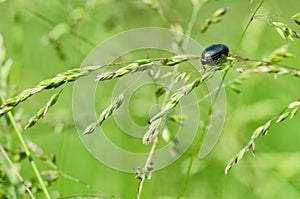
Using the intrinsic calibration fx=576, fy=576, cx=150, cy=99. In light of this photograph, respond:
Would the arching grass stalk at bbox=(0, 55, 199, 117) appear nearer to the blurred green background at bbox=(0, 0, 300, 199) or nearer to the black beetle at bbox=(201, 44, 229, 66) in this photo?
the black beetle at bbox=(201, 44, 229, 66)

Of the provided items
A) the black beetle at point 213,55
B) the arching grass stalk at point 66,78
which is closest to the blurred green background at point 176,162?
the black beetle at point 213,55

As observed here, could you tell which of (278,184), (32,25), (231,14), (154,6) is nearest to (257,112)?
(278,184)

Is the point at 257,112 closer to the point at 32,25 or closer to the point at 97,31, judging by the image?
the point at 97,31

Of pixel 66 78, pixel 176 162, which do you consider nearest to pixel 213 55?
pixel 66 78

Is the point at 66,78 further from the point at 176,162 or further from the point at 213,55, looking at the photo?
the point at 176,162

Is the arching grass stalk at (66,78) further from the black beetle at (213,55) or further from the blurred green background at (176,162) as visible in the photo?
the blurred green background at (176,162)

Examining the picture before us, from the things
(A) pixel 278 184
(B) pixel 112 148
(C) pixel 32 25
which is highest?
(C) pixel 32 25

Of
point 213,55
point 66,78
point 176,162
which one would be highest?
point 66,78

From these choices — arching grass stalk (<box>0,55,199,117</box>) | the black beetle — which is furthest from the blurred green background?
arching grass stalk (<box>0,55,199,117</box>)
